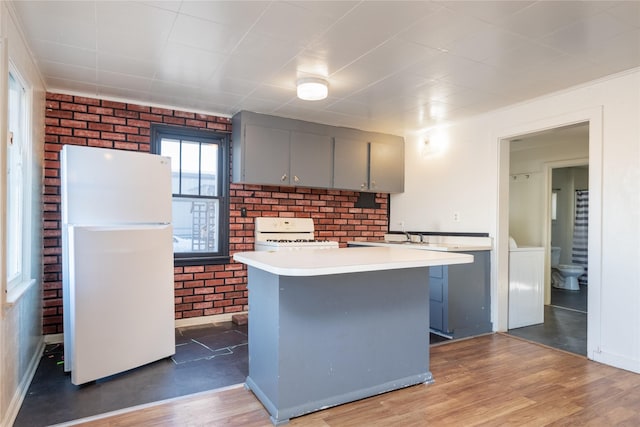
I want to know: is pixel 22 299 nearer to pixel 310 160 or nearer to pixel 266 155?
pixel 266 155

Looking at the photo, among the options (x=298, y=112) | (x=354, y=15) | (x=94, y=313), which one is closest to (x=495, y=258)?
(x=298, y=112)

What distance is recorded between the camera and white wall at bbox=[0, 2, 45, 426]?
1.87 meters

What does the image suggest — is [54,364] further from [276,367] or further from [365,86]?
[365,86]

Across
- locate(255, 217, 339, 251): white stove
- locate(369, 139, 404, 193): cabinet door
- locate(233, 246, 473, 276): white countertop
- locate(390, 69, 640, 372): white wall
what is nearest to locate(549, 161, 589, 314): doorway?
locate(369, 139, 404, 193): cabinet door

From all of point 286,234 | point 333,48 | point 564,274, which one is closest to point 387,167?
point 286,234

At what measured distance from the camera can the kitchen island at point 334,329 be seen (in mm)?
2035

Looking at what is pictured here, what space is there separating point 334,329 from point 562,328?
298 cm

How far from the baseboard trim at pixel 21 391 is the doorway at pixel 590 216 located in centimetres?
381

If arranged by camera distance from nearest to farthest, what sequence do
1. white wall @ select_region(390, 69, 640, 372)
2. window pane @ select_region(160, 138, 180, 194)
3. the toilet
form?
white wall @ select_region(390, 69, 640, 372)
window pane @ select_region(160, 138, 180, 194)
the toilet

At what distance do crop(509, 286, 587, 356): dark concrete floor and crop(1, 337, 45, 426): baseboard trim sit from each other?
388 cm

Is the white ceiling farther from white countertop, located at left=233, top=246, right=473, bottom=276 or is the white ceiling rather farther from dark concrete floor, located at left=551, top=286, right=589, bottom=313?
dark concrete floor, located at left=551, top=286, right=589, bottom=313

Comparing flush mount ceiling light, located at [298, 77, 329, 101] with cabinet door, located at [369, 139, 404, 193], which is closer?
flush mount ceiling light, located at [298, 77, 329, 101]

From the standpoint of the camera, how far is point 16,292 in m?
2.10

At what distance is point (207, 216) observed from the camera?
158 inches
